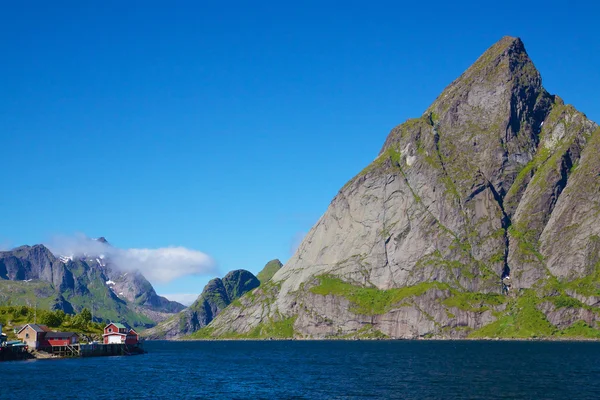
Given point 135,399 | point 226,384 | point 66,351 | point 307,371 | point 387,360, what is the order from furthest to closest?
1. point 66,351
2. point 387,360
3. point 307,371
4. point 226,384
5. point 135,399

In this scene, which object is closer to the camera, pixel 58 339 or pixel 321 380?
pixel 321 380

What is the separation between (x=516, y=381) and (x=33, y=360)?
133388 mm

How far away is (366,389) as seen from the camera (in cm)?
10794

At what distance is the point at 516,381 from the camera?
372 feet

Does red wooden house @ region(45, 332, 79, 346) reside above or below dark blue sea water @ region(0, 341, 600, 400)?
above

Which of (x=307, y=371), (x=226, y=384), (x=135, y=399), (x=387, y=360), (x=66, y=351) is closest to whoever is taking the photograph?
(x=135, y=399)

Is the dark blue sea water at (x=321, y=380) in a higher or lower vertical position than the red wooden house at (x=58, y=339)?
lower

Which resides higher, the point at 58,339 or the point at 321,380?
the point at 58,339

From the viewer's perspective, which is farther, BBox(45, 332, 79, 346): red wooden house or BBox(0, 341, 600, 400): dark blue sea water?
BBox(45, 332, 79, 346): red wooden house

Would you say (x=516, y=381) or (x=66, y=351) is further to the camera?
(x=66, y=351)

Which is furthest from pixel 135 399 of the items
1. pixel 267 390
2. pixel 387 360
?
pixel 387 360

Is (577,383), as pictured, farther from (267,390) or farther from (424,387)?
(267,390)

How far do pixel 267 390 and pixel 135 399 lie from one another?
22.4m

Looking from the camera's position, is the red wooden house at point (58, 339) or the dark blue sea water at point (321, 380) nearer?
the dark blue sea water at point (321, 380)
